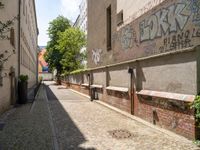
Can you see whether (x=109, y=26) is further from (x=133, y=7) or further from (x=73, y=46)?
(x=73, y=46)

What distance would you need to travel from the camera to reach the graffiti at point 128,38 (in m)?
14.9

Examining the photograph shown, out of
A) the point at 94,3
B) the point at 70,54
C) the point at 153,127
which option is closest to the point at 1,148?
the point at 153,127

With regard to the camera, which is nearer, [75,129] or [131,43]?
[75,129]

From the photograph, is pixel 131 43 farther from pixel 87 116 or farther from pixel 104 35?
pixel 104 35

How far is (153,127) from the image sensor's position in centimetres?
995

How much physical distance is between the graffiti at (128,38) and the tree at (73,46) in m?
26.8

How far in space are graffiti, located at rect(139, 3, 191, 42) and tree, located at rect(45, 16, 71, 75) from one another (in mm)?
46660

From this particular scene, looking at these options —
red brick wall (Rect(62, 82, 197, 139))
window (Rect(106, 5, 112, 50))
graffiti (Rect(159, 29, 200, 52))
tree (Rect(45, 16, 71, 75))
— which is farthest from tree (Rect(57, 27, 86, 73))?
graffiti (Rect(159, 29, 200, 52))

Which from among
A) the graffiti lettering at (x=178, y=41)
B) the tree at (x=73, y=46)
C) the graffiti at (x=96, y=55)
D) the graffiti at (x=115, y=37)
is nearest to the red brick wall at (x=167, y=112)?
the graffiti lettering at (x=178, y=41)

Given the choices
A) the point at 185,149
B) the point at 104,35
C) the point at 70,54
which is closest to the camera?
the point at 185,149

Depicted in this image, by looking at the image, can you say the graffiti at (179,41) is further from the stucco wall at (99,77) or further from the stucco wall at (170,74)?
the stucco wall at (99,77)

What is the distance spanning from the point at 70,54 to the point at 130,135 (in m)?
35.4

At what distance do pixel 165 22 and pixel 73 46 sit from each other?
33066 mm

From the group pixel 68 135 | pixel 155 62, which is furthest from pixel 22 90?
pixel 68 135
